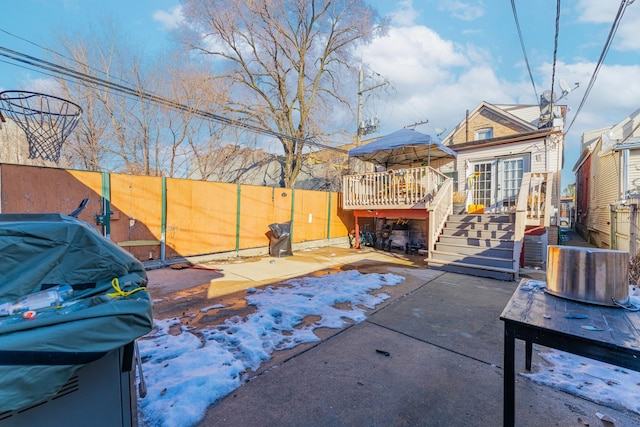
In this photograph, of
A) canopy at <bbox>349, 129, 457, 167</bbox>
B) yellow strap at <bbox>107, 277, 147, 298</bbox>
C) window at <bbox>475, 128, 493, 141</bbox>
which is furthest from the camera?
window at <bbox>475, 128, 493, 141</bbox>

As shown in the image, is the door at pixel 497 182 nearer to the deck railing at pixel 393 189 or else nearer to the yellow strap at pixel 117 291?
the deck railing at pixel 393 189

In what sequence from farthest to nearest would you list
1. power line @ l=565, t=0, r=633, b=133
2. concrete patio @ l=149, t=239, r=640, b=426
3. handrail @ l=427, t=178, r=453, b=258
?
handrail @ l=427, t=178, r=453, b=258 → power line @ l=565, t=0, r=633, b=133 → concrete patio @ l=149, t=239, r=640, b=426

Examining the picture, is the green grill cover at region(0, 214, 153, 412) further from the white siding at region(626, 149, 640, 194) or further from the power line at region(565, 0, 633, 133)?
the white siding at region(626, 149, 640, 194)

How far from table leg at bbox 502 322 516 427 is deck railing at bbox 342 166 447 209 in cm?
646

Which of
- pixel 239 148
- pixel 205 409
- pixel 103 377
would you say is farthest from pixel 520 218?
pixel 239 148

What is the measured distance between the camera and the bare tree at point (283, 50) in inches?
437

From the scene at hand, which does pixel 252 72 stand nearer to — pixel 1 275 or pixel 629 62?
pixel 629 62

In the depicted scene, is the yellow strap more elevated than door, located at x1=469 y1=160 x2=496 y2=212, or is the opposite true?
door, located at x1=469 y1=160 x2=496 y2=212

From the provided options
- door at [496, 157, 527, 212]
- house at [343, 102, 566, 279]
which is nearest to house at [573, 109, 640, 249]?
house at [343, 102, 566, 279]

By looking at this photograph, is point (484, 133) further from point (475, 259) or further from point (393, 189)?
point (475, 259)

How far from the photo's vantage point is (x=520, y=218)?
5.77 metres

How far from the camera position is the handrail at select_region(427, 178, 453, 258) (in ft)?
22.2

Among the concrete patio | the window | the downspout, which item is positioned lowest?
the concrete patio

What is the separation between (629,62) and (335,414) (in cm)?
885
